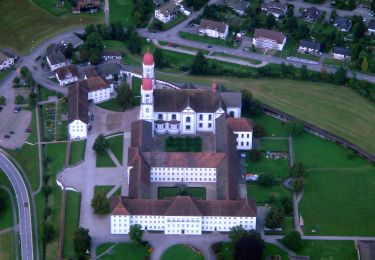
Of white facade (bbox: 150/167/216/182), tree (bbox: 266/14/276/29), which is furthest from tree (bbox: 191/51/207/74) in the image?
white facade (bbox: 150/167/216/182)

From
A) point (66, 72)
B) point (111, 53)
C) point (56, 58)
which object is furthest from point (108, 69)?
point (56, 58)

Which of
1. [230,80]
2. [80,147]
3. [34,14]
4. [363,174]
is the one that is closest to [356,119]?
[363,174]

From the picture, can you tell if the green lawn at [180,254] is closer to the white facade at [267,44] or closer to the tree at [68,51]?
the tree at [68,51]

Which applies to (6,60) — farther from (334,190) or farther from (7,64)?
(334,190)

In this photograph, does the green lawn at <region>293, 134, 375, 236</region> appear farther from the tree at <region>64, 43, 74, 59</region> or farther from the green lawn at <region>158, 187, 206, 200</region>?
the tree at <region>64, 43, 74, 59</region>

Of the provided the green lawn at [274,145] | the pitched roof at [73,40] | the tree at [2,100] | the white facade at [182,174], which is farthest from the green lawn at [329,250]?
the pitched roof at [73,40]
